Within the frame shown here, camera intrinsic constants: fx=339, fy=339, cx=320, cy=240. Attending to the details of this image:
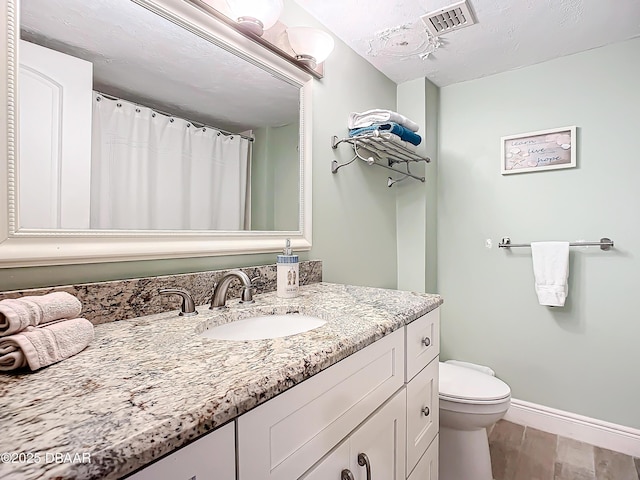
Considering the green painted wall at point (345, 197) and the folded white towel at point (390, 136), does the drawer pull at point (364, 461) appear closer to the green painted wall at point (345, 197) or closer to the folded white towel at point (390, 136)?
the green painted wall at point (345, 197)

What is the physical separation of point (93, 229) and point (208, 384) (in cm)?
58

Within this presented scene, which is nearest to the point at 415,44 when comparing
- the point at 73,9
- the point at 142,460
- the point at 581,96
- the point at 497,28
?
the point at 497,28

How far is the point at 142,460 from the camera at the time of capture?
377mm

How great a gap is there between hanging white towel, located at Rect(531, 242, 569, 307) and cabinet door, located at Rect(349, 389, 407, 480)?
137cm

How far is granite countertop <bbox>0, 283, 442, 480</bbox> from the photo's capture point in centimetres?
35

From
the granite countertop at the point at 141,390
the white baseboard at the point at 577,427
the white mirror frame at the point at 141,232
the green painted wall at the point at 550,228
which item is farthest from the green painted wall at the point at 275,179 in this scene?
the white baseboard at the point at 577,427

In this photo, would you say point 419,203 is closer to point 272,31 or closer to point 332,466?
point 272,31

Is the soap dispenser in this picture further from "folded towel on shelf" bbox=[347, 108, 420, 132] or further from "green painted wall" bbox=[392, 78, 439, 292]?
"green painted wall" bbox=[392, 78, 439, 292]

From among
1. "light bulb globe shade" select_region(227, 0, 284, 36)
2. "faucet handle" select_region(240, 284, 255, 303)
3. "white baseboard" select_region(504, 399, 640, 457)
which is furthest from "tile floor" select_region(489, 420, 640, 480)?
"light bulb globe shade" select_region(227, 0, 284, 36)

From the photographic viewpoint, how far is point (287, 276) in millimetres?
1188

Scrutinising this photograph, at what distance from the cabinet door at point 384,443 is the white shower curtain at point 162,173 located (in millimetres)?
761

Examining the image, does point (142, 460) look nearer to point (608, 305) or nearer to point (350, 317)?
point (350, 317)

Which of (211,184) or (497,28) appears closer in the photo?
(211,184)

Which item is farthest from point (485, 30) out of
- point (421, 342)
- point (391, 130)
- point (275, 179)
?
point (421, 342)
